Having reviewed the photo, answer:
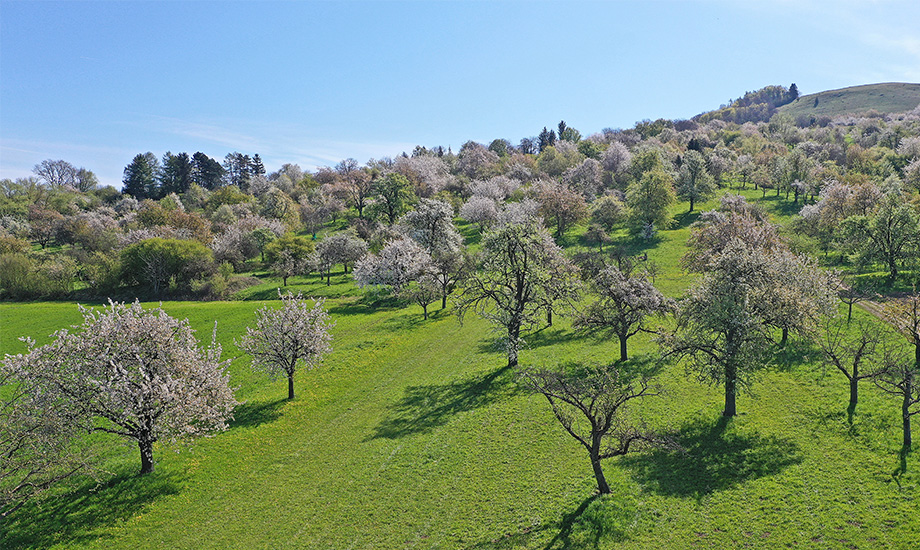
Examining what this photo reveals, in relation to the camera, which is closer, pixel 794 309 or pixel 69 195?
pixel 794 309

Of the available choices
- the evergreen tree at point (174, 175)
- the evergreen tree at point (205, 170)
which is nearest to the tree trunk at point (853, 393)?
the evergreen tree at point (174, 175)

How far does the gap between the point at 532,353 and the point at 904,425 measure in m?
24.1

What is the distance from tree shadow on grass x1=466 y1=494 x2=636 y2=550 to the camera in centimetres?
1830

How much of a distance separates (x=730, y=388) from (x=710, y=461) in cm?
590

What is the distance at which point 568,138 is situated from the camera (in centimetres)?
18750

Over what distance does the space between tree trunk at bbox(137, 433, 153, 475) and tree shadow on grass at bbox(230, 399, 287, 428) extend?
5825 mm

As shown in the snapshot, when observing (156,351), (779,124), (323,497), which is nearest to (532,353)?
(323,497)

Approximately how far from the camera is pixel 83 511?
2180cm

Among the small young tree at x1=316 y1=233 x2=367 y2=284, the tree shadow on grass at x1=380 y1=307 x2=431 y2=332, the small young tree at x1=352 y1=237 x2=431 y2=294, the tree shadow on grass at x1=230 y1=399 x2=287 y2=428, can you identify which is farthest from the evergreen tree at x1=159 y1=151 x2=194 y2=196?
the tree shadow on grass at x1=230 y1=399 x2=287 y2=428

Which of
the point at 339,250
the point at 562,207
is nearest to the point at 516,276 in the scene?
the point at 339,250

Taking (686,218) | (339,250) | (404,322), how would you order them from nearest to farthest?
(404,322) < (339,250) < (686,218)

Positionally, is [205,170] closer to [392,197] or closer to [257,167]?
[257,167]

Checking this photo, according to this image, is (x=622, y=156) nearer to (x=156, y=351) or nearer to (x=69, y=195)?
(x=156, y=351)

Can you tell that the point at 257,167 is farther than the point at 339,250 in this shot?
Yes
